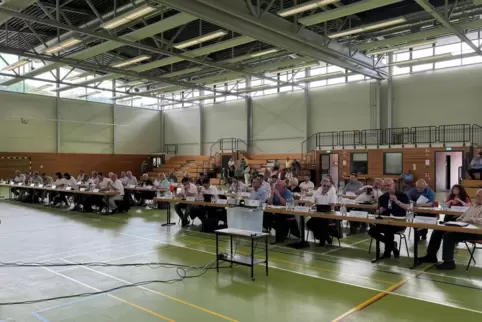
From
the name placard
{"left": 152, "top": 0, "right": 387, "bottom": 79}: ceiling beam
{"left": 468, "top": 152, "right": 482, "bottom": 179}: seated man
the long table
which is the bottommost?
the long table

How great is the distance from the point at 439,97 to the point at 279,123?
9178 mm

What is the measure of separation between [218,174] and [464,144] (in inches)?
572

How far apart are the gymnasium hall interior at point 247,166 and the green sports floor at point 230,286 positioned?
4 cm

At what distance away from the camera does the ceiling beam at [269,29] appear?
973 cm

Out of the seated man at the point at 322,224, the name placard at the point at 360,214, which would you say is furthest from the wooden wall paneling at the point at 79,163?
the name placard at the point at 360,214

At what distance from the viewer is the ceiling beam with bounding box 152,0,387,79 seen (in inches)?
383

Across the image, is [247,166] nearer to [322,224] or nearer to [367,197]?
[367,197]

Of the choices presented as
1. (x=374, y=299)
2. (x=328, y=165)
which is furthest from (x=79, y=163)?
(x=374, y=299)

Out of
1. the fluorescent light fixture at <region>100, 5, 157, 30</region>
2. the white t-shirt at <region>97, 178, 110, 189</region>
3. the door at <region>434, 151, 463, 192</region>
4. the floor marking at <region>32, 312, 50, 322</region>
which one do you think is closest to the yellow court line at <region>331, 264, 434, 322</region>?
the floor marking at <region>32, 312, 50, 322</region>

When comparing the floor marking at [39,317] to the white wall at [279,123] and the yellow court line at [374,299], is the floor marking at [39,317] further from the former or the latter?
Answer: the white wall at [279,123]

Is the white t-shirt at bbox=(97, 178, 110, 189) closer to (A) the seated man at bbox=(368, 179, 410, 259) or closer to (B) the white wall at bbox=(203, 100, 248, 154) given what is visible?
(A) the seated man at bbox=(368, 179, 410, 259)

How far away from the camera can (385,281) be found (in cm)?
545

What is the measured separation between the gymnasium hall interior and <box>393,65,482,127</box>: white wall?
67 millimetres

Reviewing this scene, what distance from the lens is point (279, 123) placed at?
24.3 metres
